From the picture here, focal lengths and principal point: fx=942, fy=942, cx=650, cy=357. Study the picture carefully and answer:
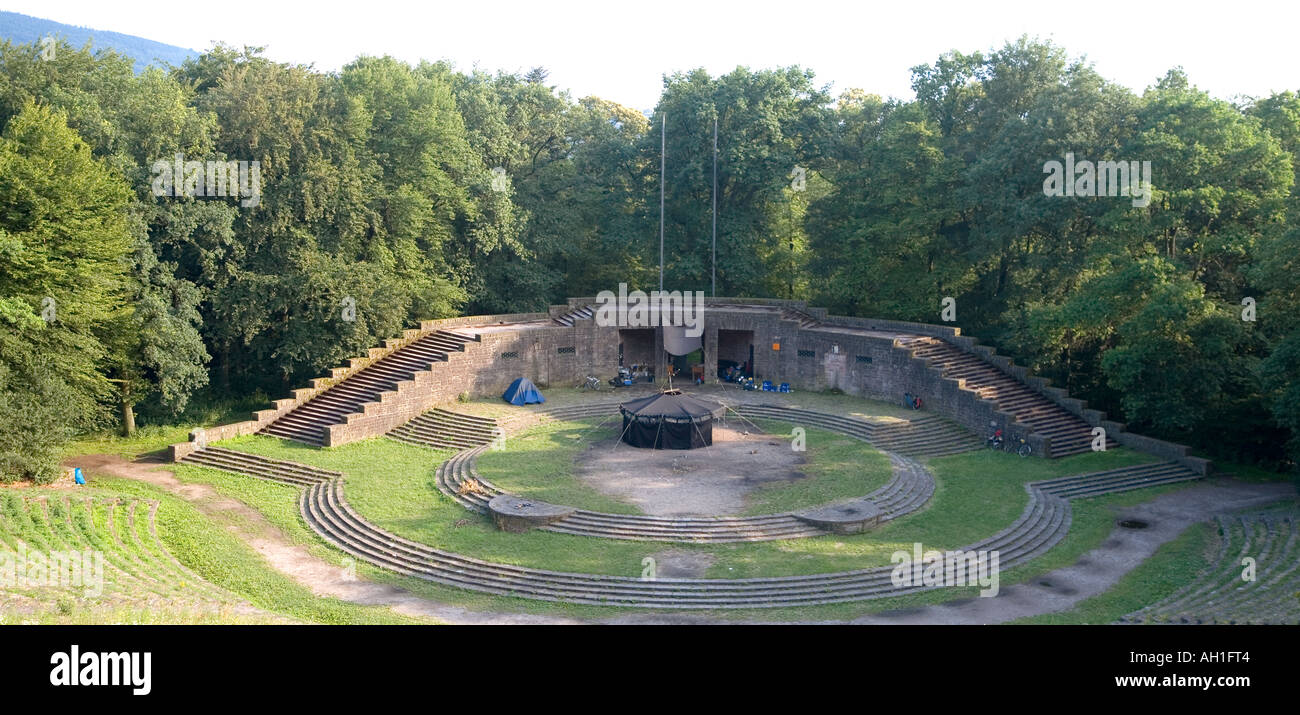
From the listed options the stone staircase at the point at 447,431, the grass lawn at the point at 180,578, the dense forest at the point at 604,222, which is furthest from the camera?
the stone staircase at the point at 447,431

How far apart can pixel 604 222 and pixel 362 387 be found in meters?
19.9

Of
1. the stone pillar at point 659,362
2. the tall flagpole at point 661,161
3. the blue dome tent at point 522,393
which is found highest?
the tall flagpole at point 661,161

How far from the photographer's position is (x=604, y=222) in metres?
57.4

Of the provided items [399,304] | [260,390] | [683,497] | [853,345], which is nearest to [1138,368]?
[853,345]

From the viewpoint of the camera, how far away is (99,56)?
46344 millimetres

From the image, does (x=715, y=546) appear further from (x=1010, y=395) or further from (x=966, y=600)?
(x=1010, y=395)

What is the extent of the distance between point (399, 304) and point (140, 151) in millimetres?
12794

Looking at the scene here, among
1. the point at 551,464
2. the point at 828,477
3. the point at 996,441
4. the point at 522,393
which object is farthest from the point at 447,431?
the point at 996,441

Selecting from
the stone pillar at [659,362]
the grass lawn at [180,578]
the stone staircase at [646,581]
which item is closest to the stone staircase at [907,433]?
the stone staircase at [646,581]

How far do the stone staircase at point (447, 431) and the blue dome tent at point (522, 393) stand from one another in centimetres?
340

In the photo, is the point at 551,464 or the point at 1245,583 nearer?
the point at 1245,583

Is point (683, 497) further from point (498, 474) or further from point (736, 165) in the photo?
point (736, 165)

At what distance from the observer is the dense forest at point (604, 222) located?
Result: 35.4m

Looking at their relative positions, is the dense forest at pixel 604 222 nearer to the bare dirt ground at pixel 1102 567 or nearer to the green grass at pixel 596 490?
the bare dirt ground at pixel 1102 567
